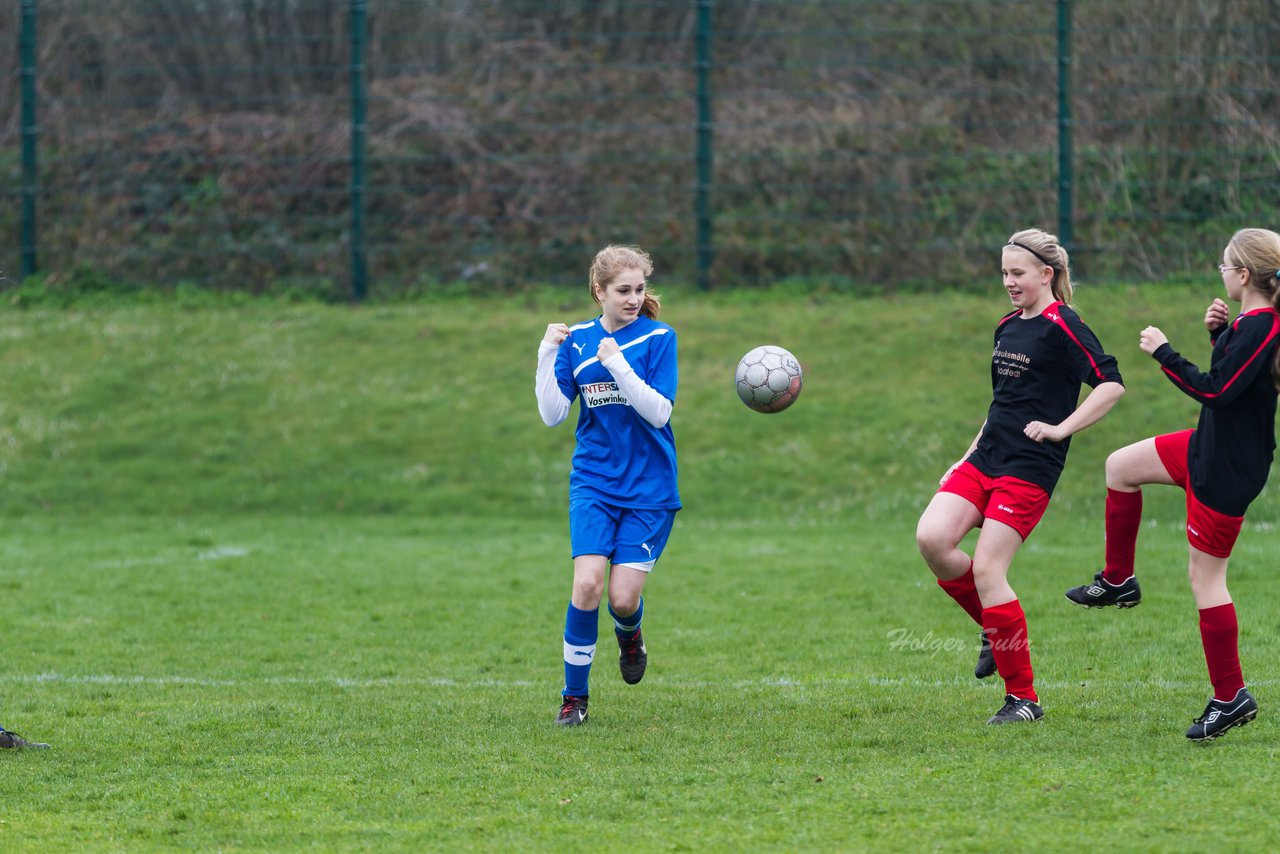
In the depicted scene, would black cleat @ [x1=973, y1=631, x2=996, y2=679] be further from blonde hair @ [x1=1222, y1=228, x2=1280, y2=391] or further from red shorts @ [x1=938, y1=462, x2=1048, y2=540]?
blonde hair @ [x1=1222, y1=228, x2=1280, y2=391]

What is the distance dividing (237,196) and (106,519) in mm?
7376

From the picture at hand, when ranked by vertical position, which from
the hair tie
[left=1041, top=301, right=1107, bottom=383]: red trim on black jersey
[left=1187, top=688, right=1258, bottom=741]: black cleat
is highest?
the hair tie

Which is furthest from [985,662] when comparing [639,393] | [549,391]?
[549,391]

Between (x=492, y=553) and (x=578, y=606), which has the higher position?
(x=578, y=606)

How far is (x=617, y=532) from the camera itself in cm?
611

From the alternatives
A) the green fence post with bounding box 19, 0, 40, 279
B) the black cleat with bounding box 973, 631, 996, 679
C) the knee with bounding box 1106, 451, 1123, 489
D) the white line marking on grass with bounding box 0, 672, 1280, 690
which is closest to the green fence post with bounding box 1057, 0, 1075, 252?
the white line marking on grass with bounding box 0, 672, 1280, 690

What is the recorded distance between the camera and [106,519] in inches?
527

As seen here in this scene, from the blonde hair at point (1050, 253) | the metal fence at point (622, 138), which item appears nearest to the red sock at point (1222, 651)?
the blonde hair at point (1050, 253)

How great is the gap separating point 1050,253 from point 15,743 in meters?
4.42

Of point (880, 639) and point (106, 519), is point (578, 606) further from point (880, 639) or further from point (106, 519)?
point (106, 519)

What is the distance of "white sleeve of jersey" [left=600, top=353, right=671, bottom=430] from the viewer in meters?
5.86

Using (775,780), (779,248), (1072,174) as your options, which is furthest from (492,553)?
(1072,174)

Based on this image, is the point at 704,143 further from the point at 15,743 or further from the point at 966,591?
the point at 15,743

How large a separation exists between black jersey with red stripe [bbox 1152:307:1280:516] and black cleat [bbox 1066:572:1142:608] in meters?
0.75
